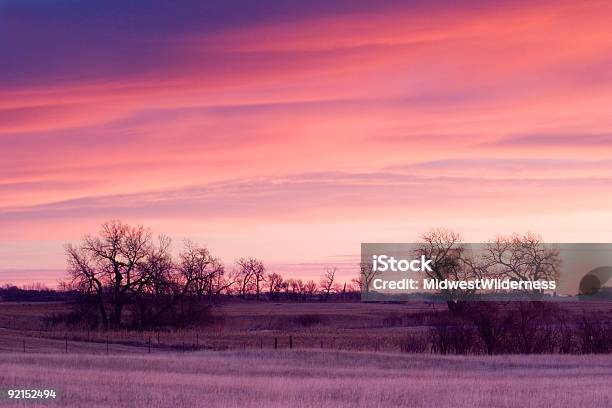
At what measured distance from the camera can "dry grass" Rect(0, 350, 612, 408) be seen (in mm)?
28531

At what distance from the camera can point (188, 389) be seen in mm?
31125

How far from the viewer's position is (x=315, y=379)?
121 feet

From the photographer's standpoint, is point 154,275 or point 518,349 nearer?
point 518,349

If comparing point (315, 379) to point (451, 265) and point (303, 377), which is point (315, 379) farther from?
point (451, 265)

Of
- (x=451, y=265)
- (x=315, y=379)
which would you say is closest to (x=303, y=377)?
(x=315, y=379)

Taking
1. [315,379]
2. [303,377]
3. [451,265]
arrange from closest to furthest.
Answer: [315,379] → [303,377] → [451,265]

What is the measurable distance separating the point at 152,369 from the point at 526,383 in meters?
15.4

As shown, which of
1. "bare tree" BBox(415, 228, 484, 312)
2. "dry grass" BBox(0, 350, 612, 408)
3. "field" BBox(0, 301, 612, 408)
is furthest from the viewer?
"bare tree" BBox(415, 228, 484, 312)

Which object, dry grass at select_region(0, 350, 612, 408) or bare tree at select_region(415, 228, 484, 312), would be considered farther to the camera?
bare tree at select_region(415, 228, 484, 312)

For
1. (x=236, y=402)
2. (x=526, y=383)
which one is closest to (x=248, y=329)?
(x=526, y=383)

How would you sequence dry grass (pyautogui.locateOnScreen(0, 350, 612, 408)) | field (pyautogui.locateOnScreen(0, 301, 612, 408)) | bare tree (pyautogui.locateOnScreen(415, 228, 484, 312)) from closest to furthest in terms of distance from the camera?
dry grass (pyautogui.locateOnScreen(0, 350, 612, 408)) < field (pyautogui.locateOnScreen(0, 301, 612, 408)) < bare tree (pyautogui.locateOnScreen(415, 228, 484, 312))

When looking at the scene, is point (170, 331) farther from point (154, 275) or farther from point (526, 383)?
point (526, 383)

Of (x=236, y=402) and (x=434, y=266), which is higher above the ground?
(x=434, y=266)

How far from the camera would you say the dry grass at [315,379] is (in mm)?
28531
